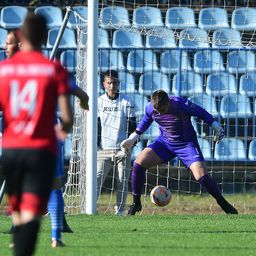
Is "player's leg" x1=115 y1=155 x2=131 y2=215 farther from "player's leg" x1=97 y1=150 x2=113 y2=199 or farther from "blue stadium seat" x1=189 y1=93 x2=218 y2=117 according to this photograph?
"blue stadium seat" x1=189 y1=93 x2=218 y2=117

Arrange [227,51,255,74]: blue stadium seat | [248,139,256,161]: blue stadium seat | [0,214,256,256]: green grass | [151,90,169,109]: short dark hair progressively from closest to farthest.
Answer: [0,214,256,256]: green grass < [151,90,169,109]: short dark hair < [248,139,256,161]: blue stadium seat < [227,51,255,74]: blue stadium seat

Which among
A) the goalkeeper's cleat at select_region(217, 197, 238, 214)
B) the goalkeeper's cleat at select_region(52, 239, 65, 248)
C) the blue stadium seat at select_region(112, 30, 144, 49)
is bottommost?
the goalkeeper's cleat at select_region(52, 239, 65, 248)

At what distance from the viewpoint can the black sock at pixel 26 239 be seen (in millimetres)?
6312

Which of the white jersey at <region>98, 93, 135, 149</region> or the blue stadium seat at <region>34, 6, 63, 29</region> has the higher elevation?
the blue stadium seat at <region>34, 6, 63, 29</region>

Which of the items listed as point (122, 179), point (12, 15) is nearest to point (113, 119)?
point (122, 179)

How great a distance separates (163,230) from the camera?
445 inches

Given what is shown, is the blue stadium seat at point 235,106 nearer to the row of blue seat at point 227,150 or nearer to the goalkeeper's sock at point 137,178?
the row of blue seat at point 227,150

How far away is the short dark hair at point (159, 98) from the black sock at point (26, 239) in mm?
7198

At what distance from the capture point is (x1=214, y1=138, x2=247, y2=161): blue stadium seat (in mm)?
16969

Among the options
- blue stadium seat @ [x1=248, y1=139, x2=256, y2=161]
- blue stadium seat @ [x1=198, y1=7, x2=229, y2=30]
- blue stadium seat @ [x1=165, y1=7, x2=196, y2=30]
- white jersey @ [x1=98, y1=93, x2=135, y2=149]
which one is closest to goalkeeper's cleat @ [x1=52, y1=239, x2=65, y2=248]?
white jersey @ [x1=98, y1=93, x2=135, y2=149]

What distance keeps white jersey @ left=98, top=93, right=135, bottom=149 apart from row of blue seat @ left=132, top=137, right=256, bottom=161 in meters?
1.95

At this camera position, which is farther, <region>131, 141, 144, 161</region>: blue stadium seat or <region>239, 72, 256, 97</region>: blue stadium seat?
A: <region>239, 72, 256, 97</region>: blue stadium seat

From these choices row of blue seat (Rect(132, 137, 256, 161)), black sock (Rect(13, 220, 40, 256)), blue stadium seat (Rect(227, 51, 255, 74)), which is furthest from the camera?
blue stadium seat (Rect(227, 51, 255, 74))

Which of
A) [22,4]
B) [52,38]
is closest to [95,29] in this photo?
[52,38]
